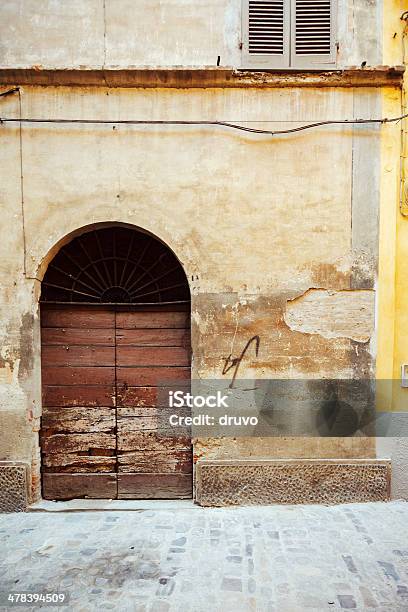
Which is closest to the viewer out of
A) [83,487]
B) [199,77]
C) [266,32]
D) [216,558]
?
[216,558]

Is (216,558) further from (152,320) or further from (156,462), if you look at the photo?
(152,320)

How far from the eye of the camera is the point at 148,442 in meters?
4.75

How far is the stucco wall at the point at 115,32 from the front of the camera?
4410mm

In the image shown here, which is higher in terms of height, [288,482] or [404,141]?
[404,141]

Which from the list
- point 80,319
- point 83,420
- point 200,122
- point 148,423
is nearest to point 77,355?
point 80,319

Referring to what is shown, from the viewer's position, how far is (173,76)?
438 centimetres

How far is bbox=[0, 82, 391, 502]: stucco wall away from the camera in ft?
14.7

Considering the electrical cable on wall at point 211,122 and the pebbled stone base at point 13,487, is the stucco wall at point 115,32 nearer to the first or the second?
the electrical cable on wall at point 211,122

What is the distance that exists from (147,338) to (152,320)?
0.23 metres

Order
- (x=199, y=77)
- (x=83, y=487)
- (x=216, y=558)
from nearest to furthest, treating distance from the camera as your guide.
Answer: (x=216, y=558) → (x=199, y=77) → (x=83, y=487)

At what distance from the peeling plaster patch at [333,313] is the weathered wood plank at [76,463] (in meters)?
2.79

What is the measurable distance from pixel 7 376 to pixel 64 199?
217 cm

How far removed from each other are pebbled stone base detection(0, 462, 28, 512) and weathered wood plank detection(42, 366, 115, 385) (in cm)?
101

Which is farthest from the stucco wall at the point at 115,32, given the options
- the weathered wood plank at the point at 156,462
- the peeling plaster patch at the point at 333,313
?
the weathered wood plank at the point at 156,462
